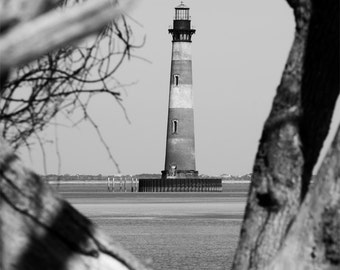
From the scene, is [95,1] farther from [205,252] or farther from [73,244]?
[205,252]

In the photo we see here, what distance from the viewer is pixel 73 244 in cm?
273

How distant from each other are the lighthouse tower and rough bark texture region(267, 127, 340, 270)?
4812 cm

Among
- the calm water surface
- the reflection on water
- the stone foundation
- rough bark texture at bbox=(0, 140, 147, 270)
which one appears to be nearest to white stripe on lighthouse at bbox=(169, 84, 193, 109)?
the calm water surface

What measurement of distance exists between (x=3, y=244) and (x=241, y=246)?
1.13 metres

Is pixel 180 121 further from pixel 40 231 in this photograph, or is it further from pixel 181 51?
pixel 40 231

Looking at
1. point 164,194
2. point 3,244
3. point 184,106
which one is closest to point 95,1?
point 3,244

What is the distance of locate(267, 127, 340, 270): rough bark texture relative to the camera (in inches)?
108

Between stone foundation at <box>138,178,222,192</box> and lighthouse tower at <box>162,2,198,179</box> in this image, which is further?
stone foundation at <box>138,178,222,192</box>

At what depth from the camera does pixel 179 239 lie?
27297mm

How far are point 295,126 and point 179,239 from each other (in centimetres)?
2421

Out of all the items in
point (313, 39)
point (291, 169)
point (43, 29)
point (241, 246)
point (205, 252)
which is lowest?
point (205, 252)

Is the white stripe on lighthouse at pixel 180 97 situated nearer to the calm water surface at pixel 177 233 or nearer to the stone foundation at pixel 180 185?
the calm water surface at pixel 177 233

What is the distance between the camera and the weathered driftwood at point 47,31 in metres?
1.50

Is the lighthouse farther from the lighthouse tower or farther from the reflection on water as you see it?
the reflection on water
